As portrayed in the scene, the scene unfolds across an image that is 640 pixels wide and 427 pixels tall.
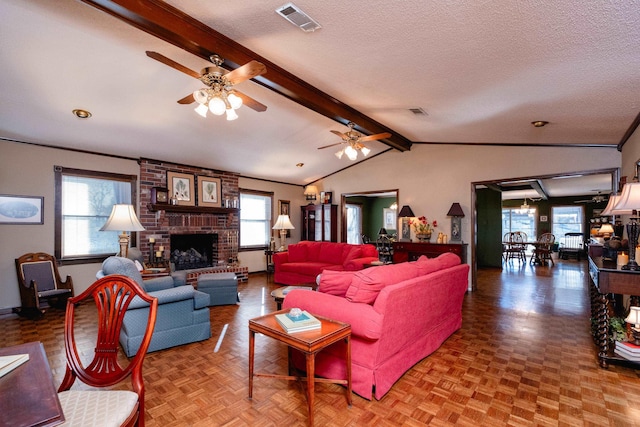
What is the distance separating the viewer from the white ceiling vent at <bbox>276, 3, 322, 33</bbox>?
2.07m

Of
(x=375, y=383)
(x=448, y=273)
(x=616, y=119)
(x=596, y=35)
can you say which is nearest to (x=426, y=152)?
(x=616, y=119)

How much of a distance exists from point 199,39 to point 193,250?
4.61 meters

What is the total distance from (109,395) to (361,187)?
6500 millimetres

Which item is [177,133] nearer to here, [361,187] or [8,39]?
[8,39]

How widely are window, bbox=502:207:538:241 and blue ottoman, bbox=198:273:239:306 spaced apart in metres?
11.6

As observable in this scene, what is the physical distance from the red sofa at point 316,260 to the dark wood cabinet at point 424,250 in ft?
2.07

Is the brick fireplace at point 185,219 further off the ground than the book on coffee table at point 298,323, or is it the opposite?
the brick fireplace at point 185,219

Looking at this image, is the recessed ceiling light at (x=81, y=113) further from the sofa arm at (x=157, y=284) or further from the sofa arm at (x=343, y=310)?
the sofa arm at (x=343, y=310)

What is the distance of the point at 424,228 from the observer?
6105 mm

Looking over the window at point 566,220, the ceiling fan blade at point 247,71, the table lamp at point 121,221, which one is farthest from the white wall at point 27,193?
the window at point 566,220

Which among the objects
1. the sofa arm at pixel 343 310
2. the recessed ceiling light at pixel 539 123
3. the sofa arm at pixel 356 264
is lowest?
the sofa arm at pixel 356 264

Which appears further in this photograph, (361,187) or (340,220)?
(340,220)

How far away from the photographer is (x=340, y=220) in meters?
7.86

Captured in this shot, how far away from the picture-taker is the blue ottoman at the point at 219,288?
14.8ft
